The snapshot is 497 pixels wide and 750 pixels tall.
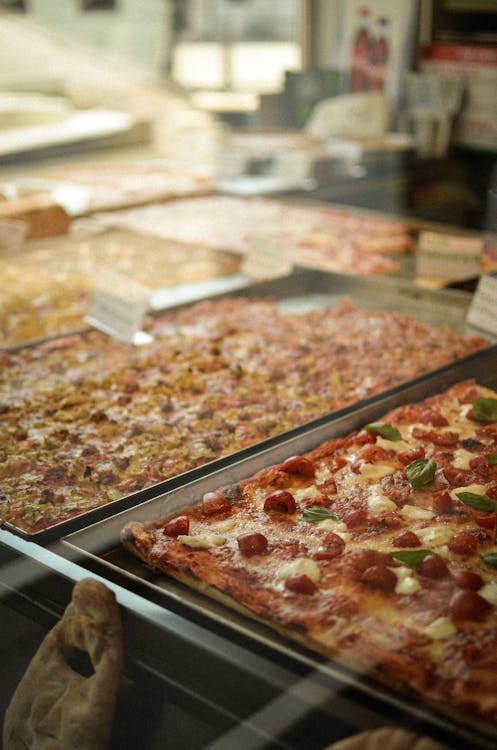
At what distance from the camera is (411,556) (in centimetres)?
187

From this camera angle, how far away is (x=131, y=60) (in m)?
6.64

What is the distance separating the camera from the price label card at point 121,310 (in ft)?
11.8

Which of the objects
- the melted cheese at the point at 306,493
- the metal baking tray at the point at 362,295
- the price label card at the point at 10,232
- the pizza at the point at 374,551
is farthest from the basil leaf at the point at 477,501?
the price label card at the point at 10,232

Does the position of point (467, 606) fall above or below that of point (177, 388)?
above

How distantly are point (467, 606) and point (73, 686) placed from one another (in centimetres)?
78

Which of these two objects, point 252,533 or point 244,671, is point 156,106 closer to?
point 252,533

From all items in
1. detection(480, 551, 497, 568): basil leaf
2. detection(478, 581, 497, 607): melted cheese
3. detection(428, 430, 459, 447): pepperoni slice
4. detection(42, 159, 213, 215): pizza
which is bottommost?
detection(428, 430, 459, 447): pepperoni slice

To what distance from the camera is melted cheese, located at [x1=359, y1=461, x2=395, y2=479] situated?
2.34m

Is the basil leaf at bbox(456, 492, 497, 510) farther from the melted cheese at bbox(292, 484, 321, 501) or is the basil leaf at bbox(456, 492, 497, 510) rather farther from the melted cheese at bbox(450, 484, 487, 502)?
the melted cheese at bbox(292, 484, 321, 501)

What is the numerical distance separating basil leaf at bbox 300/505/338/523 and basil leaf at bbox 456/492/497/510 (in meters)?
0.32

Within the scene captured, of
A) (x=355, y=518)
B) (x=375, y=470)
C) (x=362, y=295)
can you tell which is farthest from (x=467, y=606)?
(x=362, y=295)

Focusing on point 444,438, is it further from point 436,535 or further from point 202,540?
point 202,540

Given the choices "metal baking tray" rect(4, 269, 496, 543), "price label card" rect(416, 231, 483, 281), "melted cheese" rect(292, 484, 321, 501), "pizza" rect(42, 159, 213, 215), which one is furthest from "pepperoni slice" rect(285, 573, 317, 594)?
"pizza" rect(42, 159, 213, 215)

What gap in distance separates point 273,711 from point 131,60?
6.00m
